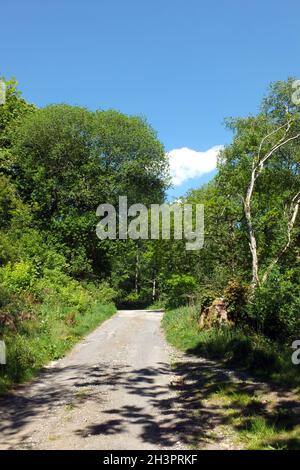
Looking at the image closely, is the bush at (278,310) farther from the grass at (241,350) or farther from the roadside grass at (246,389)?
the roadside grass at (246,389)

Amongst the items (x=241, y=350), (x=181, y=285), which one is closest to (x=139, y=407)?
(x=241, y=350)

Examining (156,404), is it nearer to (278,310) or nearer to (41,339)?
(278,310)

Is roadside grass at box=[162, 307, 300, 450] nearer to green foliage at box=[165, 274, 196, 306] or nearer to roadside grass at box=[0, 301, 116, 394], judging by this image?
roadside grass at box=[0, 301, 116, 394]

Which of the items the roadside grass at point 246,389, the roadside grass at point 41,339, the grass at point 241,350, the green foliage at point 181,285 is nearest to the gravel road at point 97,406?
the roadside grass at point 41,339

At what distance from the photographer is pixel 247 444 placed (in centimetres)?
619

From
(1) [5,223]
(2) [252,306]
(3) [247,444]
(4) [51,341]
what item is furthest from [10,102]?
(3) [247,444]

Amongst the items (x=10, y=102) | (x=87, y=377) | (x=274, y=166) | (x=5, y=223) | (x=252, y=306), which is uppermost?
(x=10, y=102)

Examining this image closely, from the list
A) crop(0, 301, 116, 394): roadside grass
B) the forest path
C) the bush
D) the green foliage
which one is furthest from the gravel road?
the green foliage

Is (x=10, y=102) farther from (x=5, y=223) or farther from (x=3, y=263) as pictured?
(x=3, y=263)

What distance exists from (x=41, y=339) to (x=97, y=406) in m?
6.65

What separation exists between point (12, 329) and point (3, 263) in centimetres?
972

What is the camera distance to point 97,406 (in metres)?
8.23

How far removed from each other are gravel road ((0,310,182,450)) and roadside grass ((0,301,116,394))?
0.43 meters

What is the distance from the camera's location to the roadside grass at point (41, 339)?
10758 millimetres
